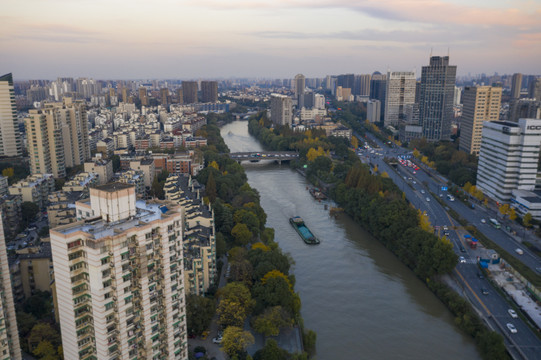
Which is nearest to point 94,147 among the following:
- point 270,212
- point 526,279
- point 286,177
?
point 286,177

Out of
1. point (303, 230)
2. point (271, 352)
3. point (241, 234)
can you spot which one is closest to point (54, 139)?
point (241, 234)

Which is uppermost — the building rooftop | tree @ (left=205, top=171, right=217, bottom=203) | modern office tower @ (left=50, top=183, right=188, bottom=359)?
the building rooftop

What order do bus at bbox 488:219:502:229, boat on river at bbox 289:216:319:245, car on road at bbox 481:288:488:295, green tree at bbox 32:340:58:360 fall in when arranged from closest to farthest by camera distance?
green tree at bbox 32:340:58:360 < car on road at bbox 481:288:488:295 < boat on river at bbox 289:216:319:245 < bus at bbox 488:219:502:229

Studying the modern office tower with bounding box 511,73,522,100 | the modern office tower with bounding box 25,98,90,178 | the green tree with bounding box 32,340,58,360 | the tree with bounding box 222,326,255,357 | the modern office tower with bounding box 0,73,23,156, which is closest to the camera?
the green tree with bounding box 32,340,58,360

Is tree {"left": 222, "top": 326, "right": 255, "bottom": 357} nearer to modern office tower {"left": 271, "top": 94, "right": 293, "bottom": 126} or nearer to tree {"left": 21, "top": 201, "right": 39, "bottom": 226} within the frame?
tree {"left": 21, "top": 201, "right": 39, "bottom": 226}

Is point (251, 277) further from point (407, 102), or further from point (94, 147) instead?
point (407, 102)


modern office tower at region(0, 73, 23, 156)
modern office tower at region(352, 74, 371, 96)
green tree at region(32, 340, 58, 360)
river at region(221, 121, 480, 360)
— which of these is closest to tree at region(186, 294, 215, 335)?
river at region(221, 121, 480, 360)
